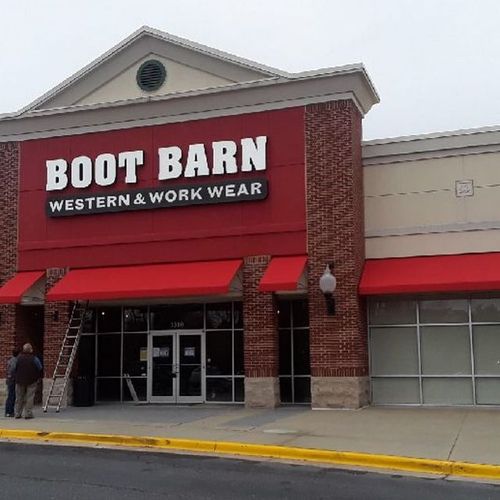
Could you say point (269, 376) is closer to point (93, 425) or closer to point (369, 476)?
point (93, 425)

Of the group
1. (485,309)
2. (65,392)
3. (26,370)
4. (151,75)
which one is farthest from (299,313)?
(151,75)

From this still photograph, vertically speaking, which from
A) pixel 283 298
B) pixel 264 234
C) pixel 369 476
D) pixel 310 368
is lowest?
pixel 369 476

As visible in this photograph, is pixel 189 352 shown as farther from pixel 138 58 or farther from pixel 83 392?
pixel 138 58

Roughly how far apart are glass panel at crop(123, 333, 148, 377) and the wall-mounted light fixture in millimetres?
6058

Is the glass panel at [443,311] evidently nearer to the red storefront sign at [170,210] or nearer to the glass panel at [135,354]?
the red storefront sign at [170,210]

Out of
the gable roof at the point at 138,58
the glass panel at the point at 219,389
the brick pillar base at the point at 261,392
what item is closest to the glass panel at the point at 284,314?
the brick pillar base at the point at 261,392

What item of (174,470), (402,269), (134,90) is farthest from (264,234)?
(174,470)

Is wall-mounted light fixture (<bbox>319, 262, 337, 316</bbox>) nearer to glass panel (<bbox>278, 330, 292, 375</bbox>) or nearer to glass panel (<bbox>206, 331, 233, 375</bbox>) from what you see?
glass panel (<bbox>278, 330, 292, 375</bbox>)

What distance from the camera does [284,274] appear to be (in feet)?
62.8

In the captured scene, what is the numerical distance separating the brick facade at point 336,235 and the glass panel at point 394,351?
0.42 metres

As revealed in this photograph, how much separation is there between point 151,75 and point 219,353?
839 cm

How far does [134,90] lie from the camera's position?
2222cm

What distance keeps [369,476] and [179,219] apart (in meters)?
12.0

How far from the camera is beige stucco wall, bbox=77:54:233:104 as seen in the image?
2159 centimetres
